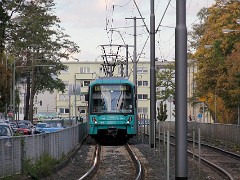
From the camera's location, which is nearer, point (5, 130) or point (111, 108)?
point (5, 130)

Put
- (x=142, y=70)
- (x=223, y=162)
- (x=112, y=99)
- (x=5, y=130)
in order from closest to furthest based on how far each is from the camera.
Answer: (x=5, y=130) < (x=223, y=162) < (x=112, y=99) < (x=142, y=70)

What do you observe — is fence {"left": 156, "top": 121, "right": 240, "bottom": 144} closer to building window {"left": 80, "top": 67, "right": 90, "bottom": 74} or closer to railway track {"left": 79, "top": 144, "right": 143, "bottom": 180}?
railway track {"left": 79, "top": 144, "right": 143, "bottom": 180}

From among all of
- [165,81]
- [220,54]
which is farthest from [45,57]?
[165,81]

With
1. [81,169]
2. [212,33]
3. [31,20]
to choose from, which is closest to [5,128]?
[81,169]

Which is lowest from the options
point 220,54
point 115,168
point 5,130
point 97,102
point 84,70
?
point 115,168

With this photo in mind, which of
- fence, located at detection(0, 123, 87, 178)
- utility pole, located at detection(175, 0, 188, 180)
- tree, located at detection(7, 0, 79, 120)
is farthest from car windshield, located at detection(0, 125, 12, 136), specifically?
tree, located at detection(7, 0, 79, 120)

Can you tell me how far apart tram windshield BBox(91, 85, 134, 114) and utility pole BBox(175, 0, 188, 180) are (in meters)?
26.7

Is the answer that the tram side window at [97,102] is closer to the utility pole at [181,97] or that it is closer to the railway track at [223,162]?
the railway track at [223,162]

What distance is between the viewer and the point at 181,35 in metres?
15.0

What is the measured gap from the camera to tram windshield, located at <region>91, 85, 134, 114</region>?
41.7 m

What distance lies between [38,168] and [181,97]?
8282 mm

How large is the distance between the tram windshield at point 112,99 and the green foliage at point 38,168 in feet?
59.0

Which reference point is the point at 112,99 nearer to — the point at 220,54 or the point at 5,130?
the point at 5,130

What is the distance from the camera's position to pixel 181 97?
14.9 meters
